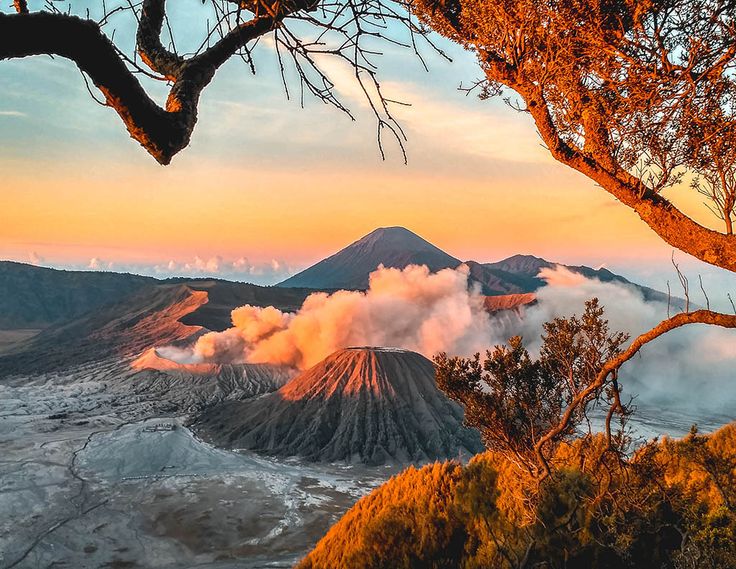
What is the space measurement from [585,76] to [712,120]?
43.4 inches

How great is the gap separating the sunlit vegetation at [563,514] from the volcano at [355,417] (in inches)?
1935

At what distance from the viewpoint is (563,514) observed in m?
7.85

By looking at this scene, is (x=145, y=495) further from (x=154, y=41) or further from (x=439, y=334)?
(x=439, y=334)

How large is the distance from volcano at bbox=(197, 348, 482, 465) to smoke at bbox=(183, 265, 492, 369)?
24085 mm

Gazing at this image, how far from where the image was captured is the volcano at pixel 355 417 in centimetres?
6150

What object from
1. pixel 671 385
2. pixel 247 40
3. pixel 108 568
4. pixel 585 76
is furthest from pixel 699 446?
pixel 671 385

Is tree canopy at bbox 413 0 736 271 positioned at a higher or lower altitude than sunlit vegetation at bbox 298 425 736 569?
higher

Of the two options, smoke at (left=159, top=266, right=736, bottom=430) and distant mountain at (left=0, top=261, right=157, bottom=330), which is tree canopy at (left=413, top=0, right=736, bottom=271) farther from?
distant mountain at (left=0, top=261, right=157, bottom=330)

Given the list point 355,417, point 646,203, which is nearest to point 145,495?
point 355,417

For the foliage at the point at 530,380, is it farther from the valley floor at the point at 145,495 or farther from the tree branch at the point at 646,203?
the valley floor at the point at 145,495

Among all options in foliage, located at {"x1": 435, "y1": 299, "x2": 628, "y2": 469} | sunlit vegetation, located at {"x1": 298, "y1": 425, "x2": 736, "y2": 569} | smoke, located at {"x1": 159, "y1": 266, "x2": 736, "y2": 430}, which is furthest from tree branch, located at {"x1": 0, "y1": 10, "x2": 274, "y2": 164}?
smoke, located at {"x1": 159, "y1": 266, "x2": 736, "y2": 430}

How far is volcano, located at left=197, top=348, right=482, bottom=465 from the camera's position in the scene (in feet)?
202

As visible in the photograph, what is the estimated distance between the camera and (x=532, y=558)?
746 centimetres

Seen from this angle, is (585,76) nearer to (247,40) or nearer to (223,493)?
(247,40)
